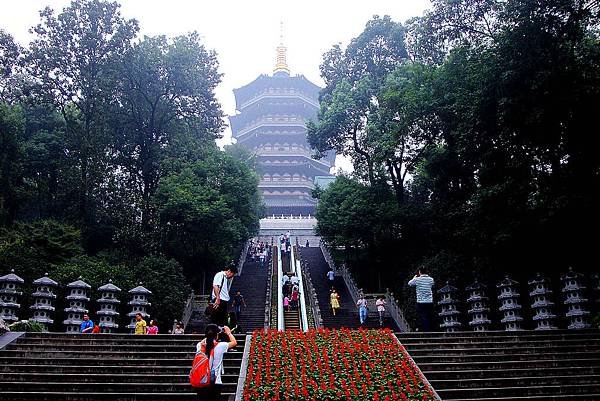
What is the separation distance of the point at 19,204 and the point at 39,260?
612 centimetres

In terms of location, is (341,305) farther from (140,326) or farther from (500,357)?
(500,357)

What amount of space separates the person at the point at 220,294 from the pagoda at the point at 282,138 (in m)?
36.9

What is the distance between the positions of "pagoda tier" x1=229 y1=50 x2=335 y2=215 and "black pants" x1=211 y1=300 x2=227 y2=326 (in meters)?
36.7

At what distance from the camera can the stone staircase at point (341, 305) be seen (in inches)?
682

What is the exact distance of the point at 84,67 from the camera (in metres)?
22.1

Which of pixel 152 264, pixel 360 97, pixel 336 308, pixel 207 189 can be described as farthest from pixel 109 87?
pixel 336 308

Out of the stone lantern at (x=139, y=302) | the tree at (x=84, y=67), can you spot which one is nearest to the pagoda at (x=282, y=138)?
the tree at (x=84, y=67)

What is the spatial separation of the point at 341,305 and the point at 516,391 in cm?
1259

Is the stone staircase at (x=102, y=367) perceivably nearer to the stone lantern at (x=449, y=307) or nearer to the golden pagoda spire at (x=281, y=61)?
the stone lantern at (x=449, y=307)

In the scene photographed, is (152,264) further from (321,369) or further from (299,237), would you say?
(299,237)

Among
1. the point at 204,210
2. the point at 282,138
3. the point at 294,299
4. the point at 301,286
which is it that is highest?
the point at 282,138

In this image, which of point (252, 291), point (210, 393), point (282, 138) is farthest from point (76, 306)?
point (282, 138)

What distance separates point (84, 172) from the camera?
21.2 meters

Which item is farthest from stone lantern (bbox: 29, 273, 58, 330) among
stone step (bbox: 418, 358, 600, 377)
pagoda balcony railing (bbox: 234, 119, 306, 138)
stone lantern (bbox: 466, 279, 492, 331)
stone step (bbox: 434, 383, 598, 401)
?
pagoda balcony railing (bbox: 234, 119, 306, 138)
